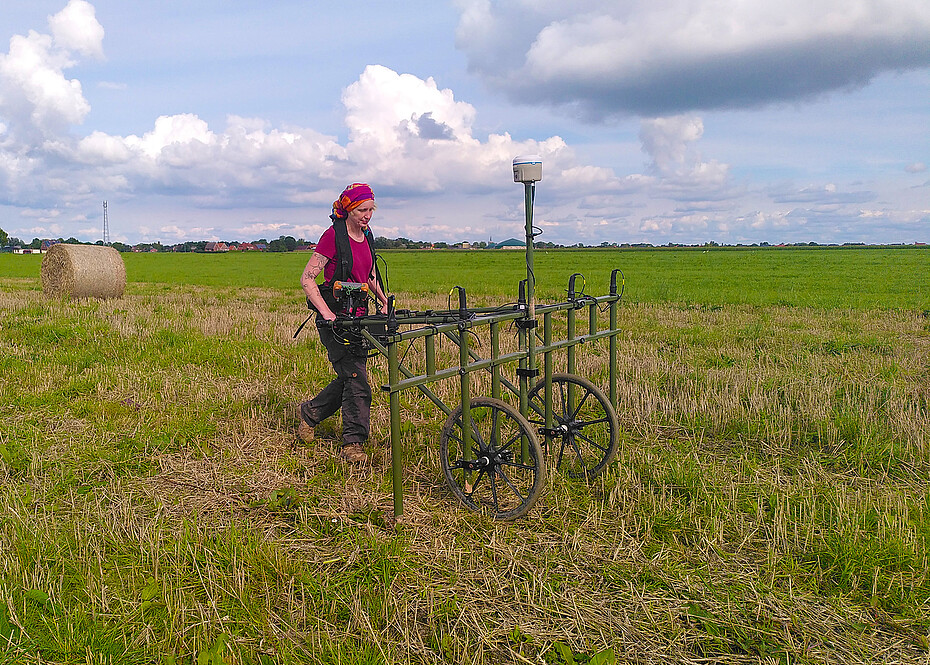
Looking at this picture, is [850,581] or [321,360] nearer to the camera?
[850,581]

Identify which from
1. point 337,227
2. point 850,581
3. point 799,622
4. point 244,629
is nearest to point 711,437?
point 850,581

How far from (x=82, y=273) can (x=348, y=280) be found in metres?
16.0

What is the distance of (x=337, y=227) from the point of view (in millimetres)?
5336

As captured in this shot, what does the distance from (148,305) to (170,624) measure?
15004mm

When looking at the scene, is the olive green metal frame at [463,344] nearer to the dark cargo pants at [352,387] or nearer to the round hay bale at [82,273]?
the dark cargo pants at [352,387]

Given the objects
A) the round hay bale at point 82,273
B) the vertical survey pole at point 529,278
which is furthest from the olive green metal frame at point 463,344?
the round hay bale at point 82,273

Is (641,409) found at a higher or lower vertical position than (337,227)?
lower

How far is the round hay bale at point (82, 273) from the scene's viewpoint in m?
18.2

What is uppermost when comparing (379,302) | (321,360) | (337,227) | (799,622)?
(337,227)

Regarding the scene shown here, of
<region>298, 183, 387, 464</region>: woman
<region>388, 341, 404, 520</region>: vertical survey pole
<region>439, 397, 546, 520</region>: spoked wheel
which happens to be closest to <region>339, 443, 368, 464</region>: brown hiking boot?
<region>298, 183, 387, 464</region>: woman

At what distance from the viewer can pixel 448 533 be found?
4.30 meters

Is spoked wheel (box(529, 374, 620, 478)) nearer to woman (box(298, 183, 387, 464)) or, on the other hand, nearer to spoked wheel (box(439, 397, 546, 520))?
spoked wheel (box(439, 397, 546, 520))

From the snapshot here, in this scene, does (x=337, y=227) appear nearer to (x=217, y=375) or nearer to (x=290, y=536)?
(x=290, y=536)

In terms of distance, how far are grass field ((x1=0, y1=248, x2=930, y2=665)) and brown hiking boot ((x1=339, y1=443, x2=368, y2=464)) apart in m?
0.20
